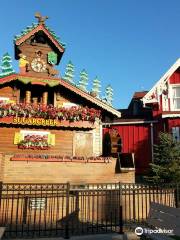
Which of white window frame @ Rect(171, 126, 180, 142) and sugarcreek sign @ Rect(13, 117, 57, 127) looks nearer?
sugarcreek sign @ Rect(13, 117, 57, 127)

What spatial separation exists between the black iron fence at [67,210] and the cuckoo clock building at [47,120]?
4.13ft

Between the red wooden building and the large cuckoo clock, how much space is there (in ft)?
22.4

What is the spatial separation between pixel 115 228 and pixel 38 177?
209 inches

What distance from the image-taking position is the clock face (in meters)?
21.2

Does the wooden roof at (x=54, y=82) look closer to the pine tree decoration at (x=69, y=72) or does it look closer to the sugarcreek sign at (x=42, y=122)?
the sugarcreek sign at (x=42, y=122)

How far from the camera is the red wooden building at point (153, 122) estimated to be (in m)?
23.7

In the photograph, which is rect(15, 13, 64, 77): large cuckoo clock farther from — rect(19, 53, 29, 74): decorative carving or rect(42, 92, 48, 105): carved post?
rect(42, 92, 48, 105): carved post

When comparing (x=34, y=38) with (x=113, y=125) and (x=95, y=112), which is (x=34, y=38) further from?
(x=113, y=125)

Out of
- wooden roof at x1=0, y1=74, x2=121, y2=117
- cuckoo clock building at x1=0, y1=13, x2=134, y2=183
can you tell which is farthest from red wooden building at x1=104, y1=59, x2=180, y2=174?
cuckoo clock building at x1=0, y1=13, x2=134, y2=183

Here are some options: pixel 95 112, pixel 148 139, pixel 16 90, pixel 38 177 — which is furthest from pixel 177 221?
pixel 148 139

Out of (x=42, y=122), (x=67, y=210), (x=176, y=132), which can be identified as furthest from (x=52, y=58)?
(x=67, y=210)

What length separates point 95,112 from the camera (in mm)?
20344

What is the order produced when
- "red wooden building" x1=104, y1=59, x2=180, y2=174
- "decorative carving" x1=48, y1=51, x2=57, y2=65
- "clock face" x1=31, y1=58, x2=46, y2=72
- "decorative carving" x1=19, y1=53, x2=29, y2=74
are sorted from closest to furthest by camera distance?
"decorative carving" x1=19, y1=53, x2=29, y2=74, "clock face" x1=31, y1=58, x2=46, y2=72, "decorative carving" x1=48, y1=51, x2=57, y2=65, "red wooden building" x1=104, y1=59, x2=180, y2=174

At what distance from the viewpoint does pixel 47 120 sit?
19375mm
